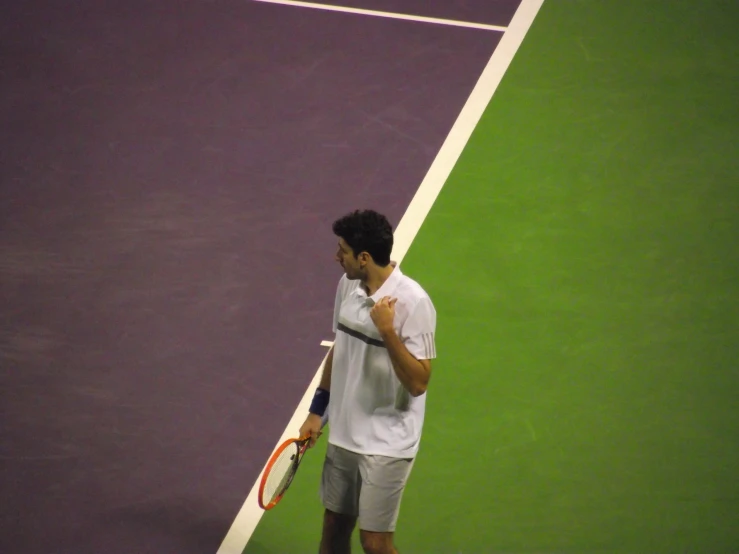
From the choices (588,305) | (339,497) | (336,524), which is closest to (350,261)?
(339,497)

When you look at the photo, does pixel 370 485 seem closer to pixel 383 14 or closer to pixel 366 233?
pixel 366 233

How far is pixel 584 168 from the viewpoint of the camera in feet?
25.6

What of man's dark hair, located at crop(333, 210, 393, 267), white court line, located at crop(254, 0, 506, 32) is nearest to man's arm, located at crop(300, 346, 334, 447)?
man's dark hair, located at crop(333, 210, 393, 267)

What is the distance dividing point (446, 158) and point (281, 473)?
3.36 meters

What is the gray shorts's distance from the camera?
479 centimetres

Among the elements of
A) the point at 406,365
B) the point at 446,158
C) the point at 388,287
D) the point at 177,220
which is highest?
the point at 446,158

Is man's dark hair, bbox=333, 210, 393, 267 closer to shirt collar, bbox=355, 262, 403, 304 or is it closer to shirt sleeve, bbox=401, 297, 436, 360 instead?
shirt collar, bbox=355, 262, 403, 304

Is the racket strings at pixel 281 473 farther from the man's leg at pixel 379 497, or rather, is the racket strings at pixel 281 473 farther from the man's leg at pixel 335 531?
the man's leg at pixel 379 497

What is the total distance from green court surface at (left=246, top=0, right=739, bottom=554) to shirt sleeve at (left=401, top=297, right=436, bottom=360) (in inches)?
63.2

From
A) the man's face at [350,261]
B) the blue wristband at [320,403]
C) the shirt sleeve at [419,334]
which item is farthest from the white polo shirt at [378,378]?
the blue wristband at [320,403]

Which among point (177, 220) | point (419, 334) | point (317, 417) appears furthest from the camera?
point (177, 220)

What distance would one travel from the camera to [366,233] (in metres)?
4.71

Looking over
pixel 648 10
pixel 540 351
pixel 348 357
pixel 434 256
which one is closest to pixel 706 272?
pixel 540 351

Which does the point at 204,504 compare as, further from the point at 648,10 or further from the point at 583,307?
the point at 648,10
